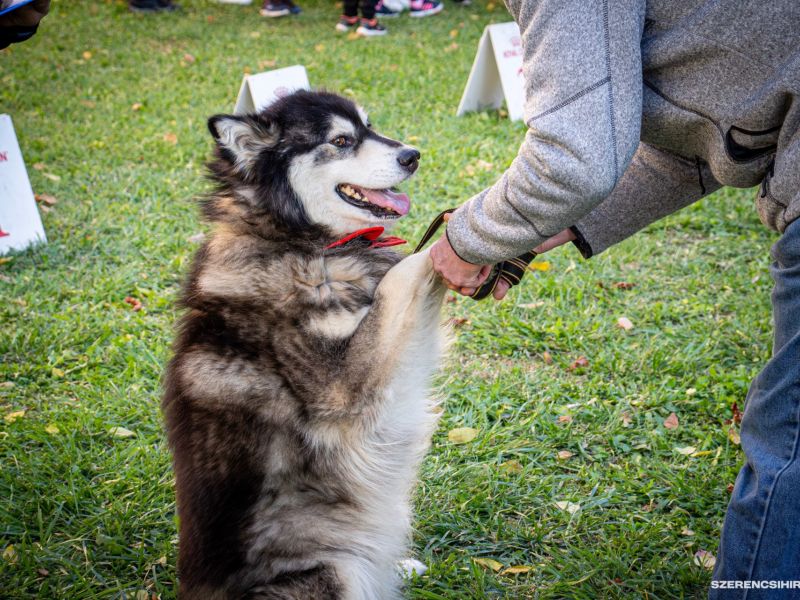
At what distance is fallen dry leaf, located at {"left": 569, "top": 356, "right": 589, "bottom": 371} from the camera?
3.74 m

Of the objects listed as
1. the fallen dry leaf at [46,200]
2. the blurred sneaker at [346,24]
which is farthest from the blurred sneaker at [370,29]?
the fallen dry leaf at [46,200]

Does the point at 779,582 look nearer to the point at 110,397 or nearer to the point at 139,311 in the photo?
the point at 110,397

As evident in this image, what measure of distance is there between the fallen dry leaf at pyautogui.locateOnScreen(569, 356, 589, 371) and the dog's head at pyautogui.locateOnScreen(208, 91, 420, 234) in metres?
1.47

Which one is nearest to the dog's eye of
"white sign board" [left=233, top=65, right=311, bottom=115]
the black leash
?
the black leash

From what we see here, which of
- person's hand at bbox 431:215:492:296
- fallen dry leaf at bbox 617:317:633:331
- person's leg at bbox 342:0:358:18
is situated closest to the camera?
person's hand at bbox 431:215:492:296

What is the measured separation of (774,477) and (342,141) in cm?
189

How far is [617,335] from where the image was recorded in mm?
3979

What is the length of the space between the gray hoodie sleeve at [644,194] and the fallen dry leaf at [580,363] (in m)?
1.25

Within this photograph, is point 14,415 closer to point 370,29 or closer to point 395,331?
point 395,331

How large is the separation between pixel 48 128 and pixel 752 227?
629cm

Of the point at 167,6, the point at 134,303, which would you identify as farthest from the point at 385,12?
the point at 134,303

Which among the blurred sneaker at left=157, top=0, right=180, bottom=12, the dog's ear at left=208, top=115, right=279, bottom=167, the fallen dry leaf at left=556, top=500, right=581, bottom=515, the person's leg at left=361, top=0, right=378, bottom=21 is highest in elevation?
the dog's ear at left=208, top=115, right=279, bottom=167

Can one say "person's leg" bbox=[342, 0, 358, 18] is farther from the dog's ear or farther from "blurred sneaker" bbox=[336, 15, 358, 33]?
the dog's ear

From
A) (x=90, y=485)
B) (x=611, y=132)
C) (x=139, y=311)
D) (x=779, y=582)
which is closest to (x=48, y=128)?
(x=139, y=311)
